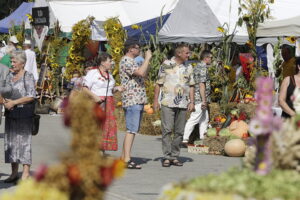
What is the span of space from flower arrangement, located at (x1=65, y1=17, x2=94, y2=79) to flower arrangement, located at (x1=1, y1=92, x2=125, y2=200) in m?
18.7

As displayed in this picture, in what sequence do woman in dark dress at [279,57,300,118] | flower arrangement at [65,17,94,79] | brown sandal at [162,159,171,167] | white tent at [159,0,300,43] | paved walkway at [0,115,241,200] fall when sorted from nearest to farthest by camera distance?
paved walkway at [0,115,241,200]
woman in dark dress at [279,57,300,118]
brown sandal at [162,159,171,167]
white tent at [159,0,300,43]
flower arrangement at [65,17,94,79]

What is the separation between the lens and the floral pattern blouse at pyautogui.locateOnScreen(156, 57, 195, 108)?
40.7ft

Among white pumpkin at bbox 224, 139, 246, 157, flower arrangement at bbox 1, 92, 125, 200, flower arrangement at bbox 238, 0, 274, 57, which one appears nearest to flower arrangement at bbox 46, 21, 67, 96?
flower arrangement at bbox 238, 0, 274, 57

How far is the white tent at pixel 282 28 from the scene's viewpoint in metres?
15.3

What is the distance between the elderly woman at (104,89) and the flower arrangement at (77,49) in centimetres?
1114

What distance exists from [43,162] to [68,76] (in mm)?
18913

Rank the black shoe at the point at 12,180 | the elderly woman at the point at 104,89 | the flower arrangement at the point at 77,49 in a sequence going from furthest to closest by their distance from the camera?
the flower arrangement at the point at 77,49
the elderly woman at the point at 104,89
the black shoe at the point at 12,180

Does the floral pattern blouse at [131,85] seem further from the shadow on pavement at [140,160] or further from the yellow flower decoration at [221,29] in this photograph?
the yellow flower decoration at [221,29]

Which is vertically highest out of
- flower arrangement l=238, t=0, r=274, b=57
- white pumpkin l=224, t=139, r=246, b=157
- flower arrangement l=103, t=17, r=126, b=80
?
flower arrangement l=238, t=0, r=274, b=57

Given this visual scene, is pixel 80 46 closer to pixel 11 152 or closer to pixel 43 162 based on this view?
pixel 11 152

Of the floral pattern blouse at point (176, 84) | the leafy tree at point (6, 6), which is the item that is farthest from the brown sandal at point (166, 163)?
the leafy tree at point (6, 6)

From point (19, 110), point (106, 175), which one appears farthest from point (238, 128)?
point (106, 175)

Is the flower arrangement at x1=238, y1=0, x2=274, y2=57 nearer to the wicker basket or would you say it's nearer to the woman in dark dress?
the wicker basket

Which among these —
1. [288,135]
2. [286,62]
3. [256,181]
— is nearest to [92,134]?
[256,181]
